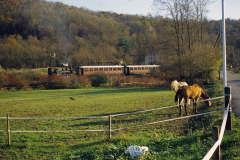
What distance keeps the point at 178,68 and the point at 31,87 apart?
23.2 m

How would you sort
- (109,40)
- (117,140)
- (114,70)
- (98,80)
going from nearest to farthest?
(117,140)
(98,80)
(114,70)
(109,40)

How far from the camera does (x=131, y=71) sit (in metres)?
56.7

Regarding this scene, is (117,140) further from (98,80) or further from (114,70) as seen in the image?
(114,70)

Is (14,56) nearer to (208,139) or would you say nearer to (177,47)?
(177,47)

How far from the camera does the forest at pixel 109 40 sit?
3506cm

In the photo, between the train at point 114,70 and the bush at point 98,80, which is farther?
the train at point 114,70

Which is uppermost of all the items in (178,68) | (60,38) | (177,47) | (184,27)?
(60,38)

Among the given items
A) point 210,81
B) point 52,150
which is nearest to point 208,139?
point 52,150

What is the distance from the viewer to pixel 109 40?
9125cm

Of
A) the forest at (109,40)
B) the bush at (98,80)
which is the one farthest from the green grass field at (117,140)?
the bush at (98,80)

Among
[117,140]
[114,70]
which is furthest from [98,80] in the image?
[117,140]

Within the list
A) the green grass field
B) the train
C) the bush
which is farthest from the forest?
the green grass field

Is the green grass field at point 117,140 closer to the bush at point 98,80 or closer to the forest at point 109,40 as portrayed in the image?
the forest at point 109,40

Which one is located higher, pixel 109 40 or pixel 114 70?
pixel 109 40
